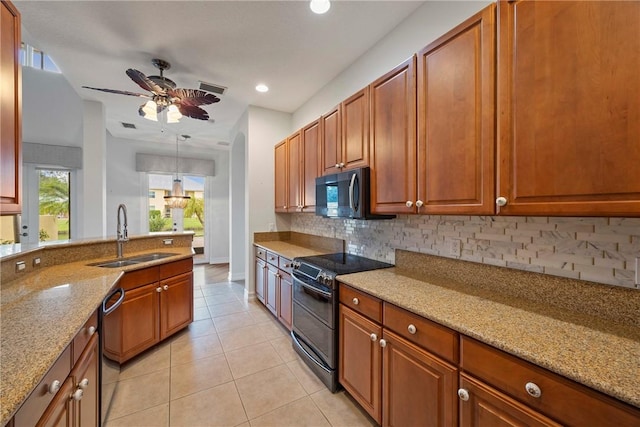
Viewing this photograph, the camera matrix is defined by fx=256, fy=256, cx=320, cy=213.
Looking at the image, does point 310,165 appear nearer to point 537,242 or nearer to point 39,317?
point 537,242

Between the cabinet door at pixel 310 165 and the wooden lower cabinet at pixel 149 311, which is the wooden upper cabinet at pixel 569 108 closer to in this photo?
the cabinet door at pixel 310 165

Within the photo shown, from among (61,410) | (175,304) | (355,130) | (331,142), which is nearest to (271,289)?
(175,304)

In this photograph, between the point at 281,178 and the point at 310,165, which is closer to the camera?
the point at 310,165

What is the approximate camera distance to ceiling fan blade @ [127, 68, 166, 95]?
2251 millimetres

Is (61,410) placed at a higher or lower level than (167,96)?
lower

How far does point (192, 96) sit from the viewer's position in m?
2.70

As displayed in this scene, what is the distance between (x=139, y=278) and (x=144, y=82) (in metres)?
1.82

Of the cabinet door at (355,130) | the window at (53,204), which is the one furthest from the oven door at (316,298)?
the window at (53,204)

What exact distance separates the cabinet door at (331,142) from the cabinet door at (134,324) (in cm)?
206

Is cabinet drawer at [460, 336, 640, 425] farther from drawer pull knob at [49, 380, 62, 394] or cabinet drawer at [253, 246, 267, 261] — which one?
cabinet drawer at [253, 246, 267, 261]

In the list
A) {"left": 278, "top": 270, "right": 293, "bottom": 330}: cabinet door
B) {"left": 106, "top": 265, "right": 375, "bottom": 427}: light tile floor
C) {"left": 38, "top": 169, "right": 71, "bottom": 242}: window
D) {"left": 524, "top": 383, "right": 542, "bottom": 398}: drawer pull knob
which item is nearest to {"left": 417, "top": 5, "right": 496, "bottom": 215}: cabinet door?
{"left": 524, "top": 383, "right": 542, "bottom": 398}: drawer pull knob

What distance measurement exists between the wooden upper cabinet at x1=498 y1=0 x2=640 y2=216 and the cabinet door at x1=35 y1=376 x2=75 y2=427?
2.02 meters

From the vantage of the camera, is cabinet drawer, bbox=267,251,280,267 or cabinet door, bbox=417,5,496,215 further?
cabinet drawer, bbox=267,251,280,267

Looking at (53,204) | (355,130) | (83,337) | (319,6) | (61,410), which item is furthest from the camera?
(53,204)
